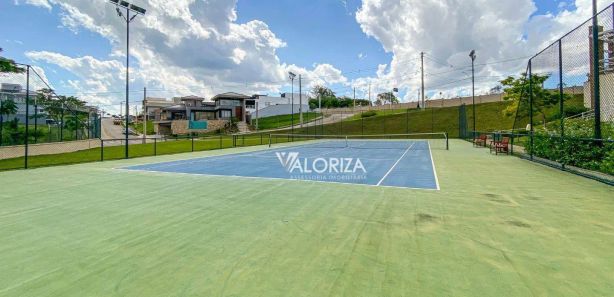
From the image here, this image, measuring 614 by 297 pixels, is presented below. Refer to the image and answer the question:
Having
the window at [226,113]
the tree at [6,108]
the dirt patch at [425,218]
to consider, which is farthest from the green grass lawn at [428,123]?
the dirt patch at [425,218]

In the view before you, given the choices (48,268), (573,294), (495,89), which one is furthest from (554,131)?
(495,89)

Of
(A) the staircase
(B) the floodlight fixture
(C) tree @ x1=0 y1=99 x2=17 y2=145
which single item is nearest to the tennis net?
(B) the floodlight fixture

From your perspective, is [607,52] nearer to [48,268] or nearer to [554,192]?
[554,192]

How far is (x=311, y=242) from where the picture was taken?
367 cm

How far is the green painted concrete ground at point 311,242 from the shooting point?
2.67 metres

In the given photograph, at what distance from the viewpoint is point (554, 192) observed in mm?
6402

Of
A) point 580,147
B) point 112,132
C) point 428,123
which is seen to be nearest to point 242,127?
point 112,132

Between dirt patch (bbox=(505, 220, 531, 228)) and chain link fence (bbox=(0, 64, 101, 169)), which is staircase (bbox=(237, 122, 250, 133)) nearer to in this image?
chain link fence (bbox=(0, 64, 101, 169))

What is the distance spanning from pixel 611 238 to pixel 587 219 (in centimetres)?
89

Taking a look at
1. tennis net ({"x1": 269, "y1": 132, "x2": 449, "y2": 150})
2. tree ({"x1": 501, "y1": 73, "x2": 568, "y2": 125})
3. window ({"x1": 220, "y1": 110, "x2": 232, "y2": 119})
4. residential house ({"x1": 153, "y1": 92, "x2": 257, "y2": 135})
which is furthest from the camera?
window ({"x1": 220, "y1": 110, "x2": 232, "y2": 119})

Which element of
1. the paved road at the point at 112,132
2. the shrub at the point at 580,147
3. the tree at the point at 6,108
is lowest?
the shrub at the point at 580,147

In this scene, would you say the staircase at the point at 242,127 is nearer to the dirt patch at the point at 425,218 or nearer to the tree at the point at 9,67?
the tree at the point at 9,67

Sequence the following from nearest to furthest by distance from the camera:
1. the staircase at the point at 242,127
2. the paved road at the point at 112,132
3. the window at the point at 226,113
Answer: the paved road at the point at 112,132
the staircase at the point at 242,127
the window at the point at 226,113

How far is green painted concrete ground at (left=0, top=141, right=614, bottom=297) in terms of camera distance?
2.67 m
